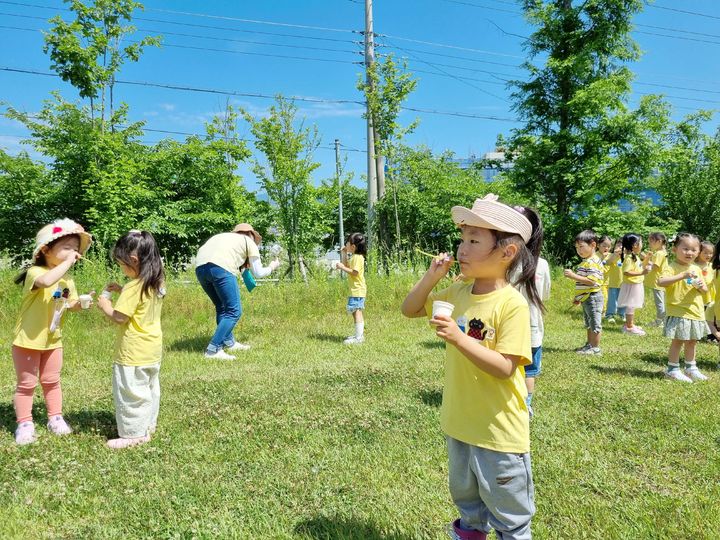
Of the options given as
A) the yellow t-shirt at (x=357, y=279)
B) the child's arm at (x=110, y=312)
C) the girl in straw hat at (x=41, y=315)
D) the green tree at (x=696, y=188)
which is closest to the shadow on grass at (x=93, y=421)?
the girl in straw hat at (x=41, y=315)

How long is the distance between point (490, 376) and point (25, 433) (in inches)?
155

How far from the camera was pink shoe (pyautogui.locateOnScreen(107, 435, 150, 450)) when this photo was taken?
4.12m

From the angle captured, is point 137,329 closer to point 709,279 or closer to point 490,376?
point 490,376

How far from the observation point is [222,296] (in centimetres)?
759

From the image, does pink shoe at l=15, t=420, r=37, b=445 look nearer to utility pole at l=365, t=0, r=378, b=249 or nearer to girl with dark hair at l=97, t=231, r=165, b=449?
girl with dark hair at l=97, t=231, r=165, b=449

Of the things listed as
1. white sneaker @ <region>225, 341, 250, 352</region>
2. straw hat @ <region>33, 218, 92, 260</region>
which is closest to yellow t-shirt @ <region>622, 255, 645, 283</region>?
white sneaker @ <region>225, 341, 250, 352</region>

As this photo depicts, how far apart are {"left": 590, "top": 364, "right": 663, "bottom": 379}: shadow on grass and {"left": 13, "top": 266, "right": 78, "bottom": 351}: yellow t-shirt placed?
6233 mm

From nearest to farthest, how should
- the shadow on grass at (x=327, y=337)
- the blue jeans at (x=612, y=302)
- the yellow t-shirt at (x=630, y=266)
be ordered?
the shadow on grass at (x=327, y=337) → the yellow t-shirt at (x=630, y=266) → the blue jeans at (x=612, y=302)

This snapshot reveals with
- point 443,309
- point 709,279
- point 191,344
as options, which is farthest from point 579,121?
point 443,309

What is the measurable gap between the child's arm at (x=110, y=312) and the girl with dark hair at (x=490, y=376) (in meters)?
2.82

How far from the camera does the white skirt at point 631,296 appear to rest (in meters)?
9.94

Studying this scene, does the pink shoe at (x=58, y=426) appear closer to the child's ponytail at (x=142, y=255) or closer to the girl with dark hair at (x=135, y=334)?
the girl with dark hair at (x=135, y=334)

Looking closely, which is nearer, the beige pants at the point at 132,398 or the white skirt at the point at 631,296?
the beige pants at the point at 132,398

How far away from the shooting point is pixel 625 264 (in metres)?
10.6
